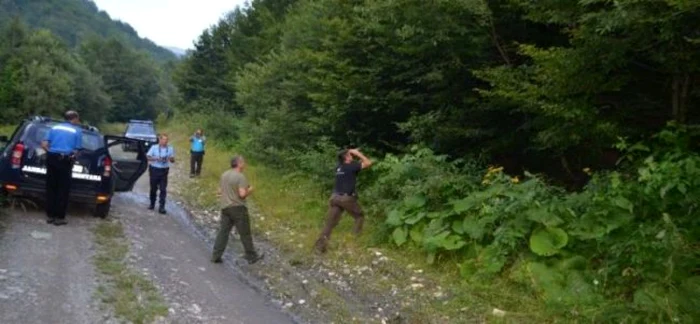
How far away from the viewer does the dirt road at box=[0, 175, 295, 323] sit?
6.10 metres

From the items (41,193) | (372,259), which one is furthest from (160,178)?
(372,259)

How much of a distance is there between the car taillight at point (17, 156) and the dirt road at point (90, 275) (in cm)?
83

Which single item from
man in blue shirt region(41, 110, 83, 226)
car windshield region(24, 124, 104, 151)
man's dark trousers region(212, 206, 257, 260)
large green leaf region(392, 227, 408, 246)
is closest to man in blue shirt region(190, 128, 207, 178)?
car windshield region(24, 124, 104, 151)

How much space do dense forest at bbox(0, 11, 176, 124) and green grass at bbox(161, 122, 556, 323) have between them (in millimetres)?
51853

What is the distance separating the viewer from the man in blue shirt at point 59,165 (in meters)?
9.54

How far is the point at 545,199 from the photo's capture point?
7.60m

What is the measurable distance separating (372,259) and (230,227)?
2.16 m

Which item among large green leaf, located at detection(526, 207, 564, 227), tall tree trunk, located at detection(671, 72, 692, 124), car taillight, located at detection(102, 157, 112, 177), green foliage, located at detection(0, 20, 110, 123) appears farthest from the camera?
green foliage, located at detection(0, 20, 110, 123)

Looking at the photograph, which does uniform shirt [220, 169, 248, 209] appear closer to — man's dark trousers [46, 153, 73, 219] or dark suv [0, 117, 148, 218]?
man's dark trousers [46, 153, 73, 219]

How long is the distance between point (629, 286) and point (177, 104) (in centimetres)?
4882

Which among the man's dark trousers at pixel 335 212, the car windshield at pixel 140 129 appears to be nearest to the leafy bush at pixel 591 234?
the man's dark trousers at pixel 335 212

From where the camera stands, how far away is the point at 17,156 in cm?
1008

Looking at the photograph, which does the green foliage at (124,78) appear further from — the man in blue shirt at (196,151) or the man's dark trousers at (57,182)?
the man's dark trousers at (57,182)

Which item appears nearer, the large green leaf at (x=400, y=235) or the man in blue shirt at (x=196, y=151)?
the large green leaf at (x=400, y=235)
